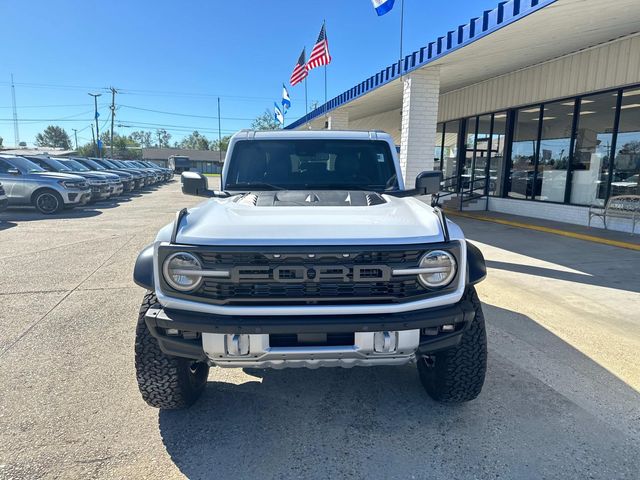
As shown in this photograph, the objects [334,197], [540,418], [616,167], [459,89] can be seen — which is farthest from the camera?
[459,89]

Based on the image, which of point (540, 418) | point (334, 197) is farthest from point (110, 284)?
point (540, 418)

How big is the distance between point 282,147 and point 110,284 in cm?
350

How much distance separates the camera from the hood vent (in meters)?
2.95

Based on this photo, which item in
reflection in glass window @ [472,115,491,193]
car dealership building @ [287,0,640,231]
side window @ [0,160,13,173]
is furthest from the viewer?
reflection in glass window @ [472,115,491,193]

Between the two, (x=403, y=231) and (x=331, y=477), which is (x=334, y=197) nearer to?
(x=403, y=231)

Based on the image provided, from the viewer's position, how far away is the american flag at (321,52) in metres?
16.0

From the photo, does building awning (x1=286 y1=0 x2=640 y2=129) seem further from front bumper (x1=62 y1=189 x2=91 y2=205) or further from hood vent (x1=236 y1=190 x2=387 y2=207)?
front bumper (x1=62 y1=189 x2=91 y2=205)

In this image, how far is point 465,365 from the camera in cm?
268

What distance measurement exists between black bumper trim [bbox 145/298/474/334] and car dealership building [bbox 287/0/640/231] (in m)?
6.21

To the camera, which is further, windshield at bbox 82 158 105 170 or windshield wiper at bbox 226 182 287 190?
windshield at bbox 82 158 105 170

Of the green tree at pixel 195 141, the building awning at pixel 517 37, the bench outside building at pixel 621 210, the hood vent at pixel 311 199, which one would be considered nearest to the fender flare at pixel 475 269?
the hood vent at pixel 311 199

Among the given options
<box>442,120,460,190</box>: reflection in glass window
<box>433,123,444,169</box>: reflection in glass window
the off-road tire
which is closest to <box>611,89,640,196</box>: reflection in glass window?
<box>442,120,460,190</box>: reflection in glass window

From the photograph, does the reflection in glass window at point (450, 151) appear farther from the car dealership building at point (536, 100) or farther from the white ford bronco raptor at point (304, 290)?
the white ford bronco raptor at point (304, 290)

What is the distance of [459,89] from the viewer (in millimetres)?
15203
